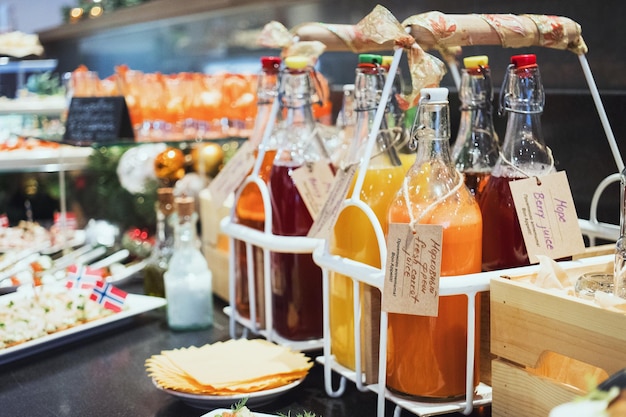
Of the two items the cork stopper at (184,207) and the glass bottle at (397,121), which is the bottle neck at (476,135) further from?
the cork stopper at (184,207)

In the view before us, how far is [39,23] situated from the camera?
302 inches

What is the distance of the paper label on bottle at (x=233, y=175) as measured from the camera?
1.39 metres

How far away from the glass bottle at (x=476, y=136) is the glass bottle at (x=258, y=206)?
0.33 metres

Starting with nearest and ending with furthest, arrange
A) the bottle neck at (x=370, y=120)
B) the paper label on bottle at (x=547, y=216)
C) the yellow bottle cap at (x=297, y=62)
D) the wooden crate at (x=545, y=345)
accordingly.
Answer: the wooden crate at (x=545, y=345) → the paper label on bottle at (x=547, y=216) → the bottle neck at (x=370, y=120) → the yellow bottle cap at (x=297, y=62)

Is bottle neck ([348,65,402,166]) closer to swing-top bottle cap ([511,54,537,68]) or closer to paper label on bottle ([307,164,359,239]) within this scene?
paper label on bottle ([307,164,359,239])

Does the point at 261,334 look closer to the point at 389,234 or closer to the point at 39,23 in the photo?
the point at 389,234

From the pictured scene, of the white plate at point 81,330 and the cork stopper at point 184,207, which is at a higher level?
the cork stopper at point 184,207

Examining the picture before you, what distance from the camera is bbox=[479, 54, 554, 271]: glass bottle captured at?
41.6 inches

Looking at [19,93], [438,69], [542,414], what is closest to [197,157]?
[438,69]

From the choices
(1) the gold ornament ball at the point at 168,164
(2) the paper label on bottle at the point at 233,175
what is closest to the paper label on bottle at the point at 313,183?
(2) the paper label on bottle at the point at 233,175

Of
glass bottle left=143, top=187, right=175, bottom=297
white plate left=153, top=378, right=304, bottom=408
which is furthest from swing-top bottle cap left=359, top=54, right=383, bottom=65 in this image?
glass bottle left=143, top=187, right=175, bottom=297

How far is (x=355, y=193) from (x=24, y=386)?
2.19 feet

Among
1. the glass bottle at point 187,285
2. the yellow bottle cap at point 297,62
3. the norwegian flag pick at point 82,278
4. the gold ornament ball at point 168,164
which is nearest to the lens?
the yellow bottle cap at point 297,62

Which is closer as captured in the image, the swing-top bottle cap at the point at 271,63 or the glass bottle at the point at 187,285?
the swing-top bottle cap at the point at 271,63
